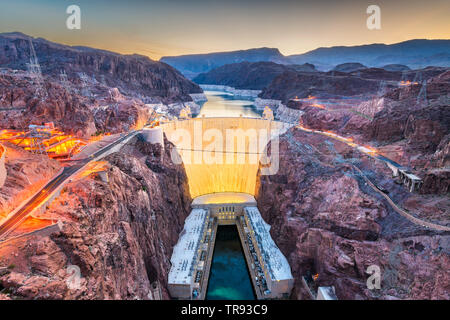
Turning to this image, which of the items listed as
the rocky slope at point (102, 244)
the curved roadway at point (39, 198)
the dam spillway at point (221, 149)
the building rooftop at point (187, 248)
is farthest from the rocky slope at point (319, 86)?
the curved roadway at point (39, 198)

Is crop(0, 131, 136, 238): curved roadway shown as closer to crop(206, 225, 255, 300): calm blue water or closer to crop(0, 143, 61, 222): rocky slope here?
crop(0, 143, 61, 222): rocky slope

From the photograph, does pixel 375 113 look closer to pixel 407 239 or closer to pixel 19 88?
pixel 407 239

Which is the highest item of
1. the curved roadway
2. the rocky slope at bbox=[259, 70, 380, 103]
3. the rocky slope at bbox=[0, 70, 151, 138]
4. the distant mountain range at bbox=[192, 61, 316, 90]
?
the distant mountain range at bbox=[192, 61, 316, 90]

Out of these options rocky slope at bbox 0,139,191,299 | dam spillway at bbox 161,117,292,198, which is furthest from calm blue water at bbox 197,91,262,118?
rocky slope at bbox 0,139,191,299

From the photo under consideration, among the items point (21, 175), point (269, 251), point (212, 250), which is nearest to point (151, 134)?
point (21, 175)

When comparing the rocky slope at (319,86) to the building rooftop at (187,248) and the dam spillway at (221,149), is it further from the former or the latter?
the building rooftop at (187,248)

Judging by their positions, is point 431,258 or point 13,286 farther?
point 431,258
